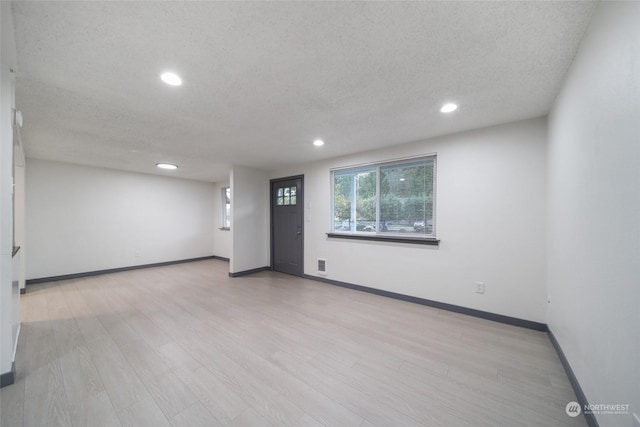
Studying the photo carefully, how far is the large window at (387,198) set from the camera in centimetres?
331

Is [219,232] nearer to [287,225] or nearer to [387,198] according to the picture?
[287,225]


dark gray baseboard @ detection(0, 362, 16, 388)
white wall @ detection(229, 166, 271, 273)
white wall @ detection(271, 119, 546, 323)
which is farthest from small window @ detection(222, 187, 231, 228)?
dark gray baseboard @ detection(0, 362, 16, 388)

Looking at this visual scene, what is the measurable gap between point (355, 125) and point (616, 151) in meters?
2.09

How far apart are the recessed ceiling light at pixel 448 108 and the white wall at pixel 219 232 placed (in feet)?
19.1

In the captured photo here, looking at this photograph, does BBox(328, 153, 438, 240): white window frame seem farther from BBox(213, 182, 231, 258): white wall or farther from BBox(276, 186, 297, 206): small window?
BBox(213, 182, 231, 258): white wall

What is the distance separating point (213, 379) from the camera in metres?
1.76

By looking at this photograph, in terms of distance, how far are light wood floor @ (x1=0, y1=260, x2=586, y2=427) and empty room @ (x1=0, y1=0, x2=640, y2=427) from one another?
20 mm

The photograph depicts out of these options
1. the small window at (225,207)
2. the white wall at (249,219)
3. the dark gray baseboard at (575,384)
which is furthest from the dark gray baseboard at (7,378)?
the small window at (225,207)

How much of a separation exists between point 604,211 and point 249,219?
16.3ft

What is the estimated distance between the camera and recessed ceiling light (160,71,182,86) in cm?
176

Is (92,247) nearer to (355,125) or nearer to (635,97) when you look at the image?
(355,125)

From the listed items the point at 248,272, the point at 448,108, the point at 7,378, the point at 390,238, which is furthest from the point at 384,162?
the point at 7,378

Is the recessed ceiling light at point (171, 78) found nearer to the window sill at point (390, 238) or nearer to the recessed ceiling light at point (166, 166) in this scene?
the window sill at point (390, 238)

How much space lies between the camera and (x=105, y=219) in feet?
16.3
